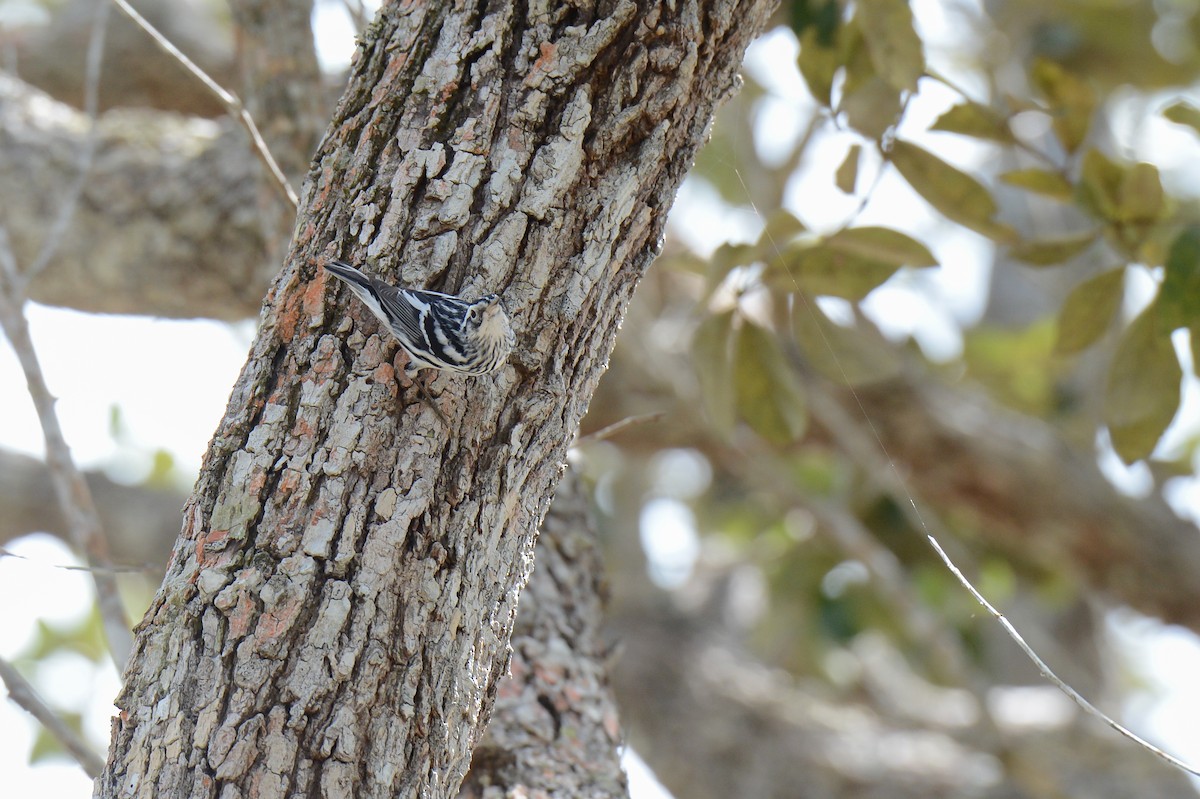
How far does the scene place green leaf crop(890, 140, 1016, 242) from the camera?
221cm

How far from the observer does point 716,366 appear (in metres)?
2.26

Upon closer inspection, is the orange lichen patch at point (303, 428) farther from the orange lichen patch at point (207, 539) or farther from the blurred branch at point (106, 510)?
the blurred branch at point (106, 510)

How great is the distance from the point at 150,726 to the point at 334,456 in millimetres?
359

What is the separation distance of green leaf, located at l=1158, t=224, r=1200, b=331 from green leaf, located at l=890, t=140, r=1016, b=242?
1.17 feet

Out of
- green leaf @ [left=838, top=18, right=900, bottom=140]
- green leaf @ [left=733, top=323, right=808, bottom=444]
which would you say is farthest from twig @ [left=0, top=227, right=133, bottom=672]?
green leaf @ [left=838, top=18, right=900, bottom=140]

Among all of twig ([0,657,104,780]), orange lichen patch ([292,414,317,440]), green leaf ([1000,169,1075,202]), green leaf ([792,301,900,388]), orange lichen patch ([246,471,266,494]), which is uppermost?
green leaf ([1000,169,1075,202])

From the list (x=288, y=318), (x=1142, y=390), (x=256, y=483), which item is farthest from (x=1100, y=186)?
(x=256, y=483)

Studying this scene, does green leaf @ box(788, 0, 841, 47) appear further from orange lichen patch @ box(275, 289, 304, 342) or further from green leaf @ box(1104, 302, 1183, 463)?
orange lichen patch @ box(275, 289, 304, 342)

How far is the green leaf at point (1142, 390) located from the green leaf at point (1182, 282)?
83 mm

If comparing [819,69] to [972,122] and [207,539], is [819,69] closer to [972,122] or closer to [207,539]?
[972,122]

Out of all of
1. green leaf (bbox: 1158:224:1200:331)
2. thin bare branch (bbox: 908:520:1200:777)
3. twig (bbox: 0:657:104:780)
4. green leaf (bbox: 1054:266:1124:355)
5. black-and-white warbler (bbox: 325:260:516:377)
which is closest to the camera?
thin bare branch (bbox: 908:520:1200:777)

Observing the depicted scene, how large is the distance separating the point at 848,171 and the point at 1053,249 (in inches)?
21.7

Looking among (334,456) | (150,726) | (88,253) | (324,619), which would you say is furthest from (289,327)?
(88,253)

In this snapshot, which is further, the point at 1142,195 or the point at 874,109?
the point at 1142,195
